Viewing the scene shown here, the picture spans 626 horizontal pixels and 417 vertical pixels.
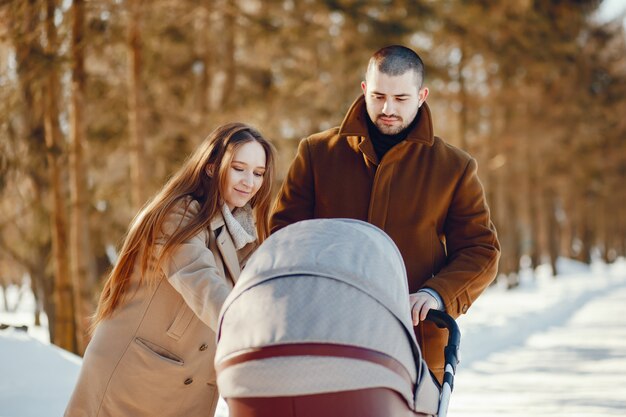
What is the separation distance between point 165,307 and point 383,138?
139cm

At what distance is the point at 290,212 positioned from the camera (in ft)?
15.1

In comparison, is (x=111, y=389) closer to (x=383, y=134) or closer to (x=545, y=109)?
(x=383, y=134)

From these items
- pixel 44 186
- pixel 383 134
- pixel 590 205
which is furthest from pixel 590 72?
pixel 383 134

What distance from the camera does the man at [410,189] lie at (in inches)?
165

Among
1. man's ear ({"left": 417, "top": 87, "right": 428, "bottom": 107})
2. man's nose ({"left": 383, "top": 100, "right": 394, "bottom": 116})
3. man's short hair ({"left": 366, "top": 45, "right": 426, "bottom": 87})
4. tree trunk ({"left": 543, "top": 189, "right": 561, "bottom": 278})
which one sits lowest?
tree trunk ({"left": 543, "top": 189, "right": 561, "bottom": 278})

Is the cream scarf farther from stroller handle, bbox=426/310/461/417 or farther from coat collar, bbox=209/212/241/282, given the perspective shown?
stroller handle, bbox=426/310/461/417

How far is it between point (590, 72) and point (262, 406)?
105ft

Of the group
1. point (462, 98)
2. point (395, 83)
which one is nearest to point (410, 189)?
point (395, 83)

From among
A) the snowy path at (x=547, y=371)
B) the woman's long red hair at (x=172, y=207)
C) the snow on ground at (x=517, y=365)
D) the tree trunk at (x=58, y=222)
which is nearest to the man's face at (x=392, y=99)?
the woman's long red hair at (x=172, y=207)

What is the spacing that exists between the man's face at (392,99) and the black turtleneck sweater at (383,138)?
0.07 meters

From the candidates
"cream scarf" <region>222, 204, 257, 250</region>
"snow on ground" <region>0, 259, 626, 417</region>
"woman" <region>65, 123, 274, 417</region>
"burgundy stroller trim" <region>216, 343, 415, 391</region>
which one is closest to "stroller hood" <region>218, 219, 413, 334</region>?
"burgundy stroller trim" <region>216, 343, 415, 391</region>

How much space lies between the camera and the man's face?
4137mm

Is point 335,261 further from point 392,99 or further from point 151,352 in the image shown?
point 392,99

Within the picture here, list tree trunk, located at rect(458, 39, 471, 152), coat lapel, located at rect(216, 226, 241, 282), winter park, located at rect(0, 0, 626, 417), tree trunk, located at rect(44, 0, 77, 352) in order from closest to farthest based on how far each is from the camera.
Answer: winter park, located at rect(0, 0, 626, 417)
coat lapel, located at rect(216, 226, 241, 282)
tree trunk, located at rect(44, 0, 77, 352)
tree trunk, located at rect(458, 39, 471, 152)
